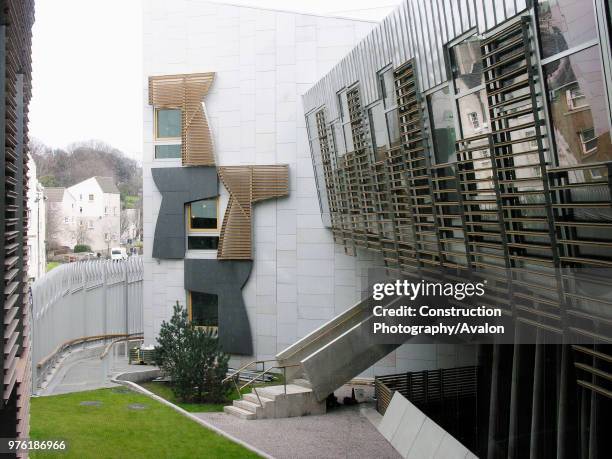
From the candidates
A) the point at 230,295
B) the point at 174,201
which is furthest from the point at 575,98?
the point at 174,201

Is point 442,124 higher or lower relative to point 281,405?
higher

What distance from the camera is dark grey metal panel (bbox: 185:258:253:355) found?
1745 cm

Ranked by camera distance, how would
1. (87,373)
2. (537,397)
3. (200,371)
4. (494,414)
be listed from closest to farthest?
(537,397) < (494,414) < (200,371) < (87,373)

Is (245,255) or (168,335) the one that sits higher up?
(245,255)

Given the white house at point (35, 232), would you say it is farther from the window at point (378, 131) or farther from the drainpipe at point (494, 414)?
the drainpipe at point (494, 414)

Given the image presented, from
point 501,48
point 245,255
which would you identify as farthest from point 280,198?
point 501,48

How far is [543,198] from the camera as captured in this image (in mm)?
6008

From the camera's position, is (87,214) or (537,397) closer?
(537,397)

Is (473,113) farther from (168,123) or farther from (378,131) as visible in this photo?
(168,123)

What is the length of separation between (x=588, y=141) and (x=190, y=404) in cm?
1081

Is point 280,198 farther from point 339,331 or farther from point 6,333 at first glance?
point 6,333

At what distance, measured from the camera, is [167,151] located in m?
18.1

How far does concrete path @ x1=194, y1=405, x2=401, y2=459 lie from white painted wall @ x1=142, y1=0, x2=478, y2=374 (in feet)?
13.3

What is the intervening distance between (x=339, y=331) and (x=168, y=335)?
4065mm
